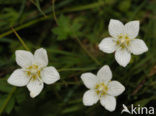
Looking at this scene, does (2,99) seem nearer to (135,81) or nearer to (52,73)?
(52,73)

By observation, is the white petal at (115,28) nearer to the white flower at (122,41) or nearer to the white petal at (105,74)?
the white flower at (122,41)

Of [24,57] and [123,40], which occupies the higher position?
[24,57]

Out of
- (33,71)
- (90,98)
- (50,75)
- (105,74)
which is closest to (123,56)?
(105,74)

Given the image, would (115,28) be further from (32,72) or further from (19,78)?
(19,78)

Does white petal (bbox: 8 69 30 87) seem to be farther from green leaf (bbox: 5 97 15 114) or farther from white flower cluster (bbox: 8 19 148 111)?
green leaf (bbox: 5 97 15 114)

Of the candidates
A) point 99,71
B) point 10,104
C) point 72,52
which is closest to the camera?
point 99,71

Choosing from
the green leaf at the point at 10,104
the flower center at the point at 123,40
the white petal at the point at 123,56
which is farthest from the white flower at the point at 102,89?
the green leaf at the point at 10,104

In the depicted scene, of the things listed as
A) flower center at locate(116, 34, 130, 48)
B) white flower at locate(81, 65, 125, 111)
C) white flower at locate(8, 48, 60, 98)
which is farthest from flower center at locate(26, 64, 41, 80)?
flower center at locate(116, 34, 130, 48)
